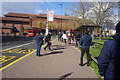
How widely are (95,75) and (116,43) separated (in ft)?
9.33

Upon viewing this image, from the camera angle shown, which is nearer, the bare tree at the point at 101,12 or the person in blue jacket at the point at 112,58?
the person in blue jacket at the point at 112,58

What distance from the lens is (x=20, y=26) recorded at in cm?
7094

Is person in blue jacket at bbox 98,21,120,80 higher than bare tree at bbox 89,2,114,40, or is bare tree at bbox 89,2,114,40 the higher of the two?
bare tree at bbox 89,2,114,40

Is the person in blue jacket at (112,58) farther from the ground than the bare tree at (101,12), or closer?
closer

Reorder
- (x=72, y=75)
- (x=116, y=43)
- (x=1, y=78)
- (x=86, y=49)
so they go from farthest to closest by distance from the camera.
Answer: (x=86, y=49) < (x=72, y=75) < (x=1, y=78) < (x=116, y=43)

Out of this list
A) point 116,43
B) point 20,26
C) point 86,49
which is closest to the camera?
point 116,43

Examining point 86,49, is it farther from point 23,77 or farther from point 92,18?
point 92,18

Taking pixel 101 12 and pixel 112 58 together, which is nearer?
pixel 112 58

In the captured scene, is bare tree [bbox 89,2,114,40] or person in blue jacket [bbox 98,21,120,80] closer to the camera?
person in blue jacket [bbox 98,21,120,80]

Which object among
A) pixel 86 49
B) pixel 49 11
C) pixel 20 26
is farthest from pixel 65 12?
pixel 20 26

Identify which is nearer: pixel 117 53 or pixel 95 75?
pixel 117 53

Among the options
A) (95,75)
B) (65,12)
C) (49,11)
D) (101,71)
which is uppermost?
(65,12)

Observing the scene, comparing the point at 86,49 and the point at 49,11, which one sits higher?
the point at 49,11

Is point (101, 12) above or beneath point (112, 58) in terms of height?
above
